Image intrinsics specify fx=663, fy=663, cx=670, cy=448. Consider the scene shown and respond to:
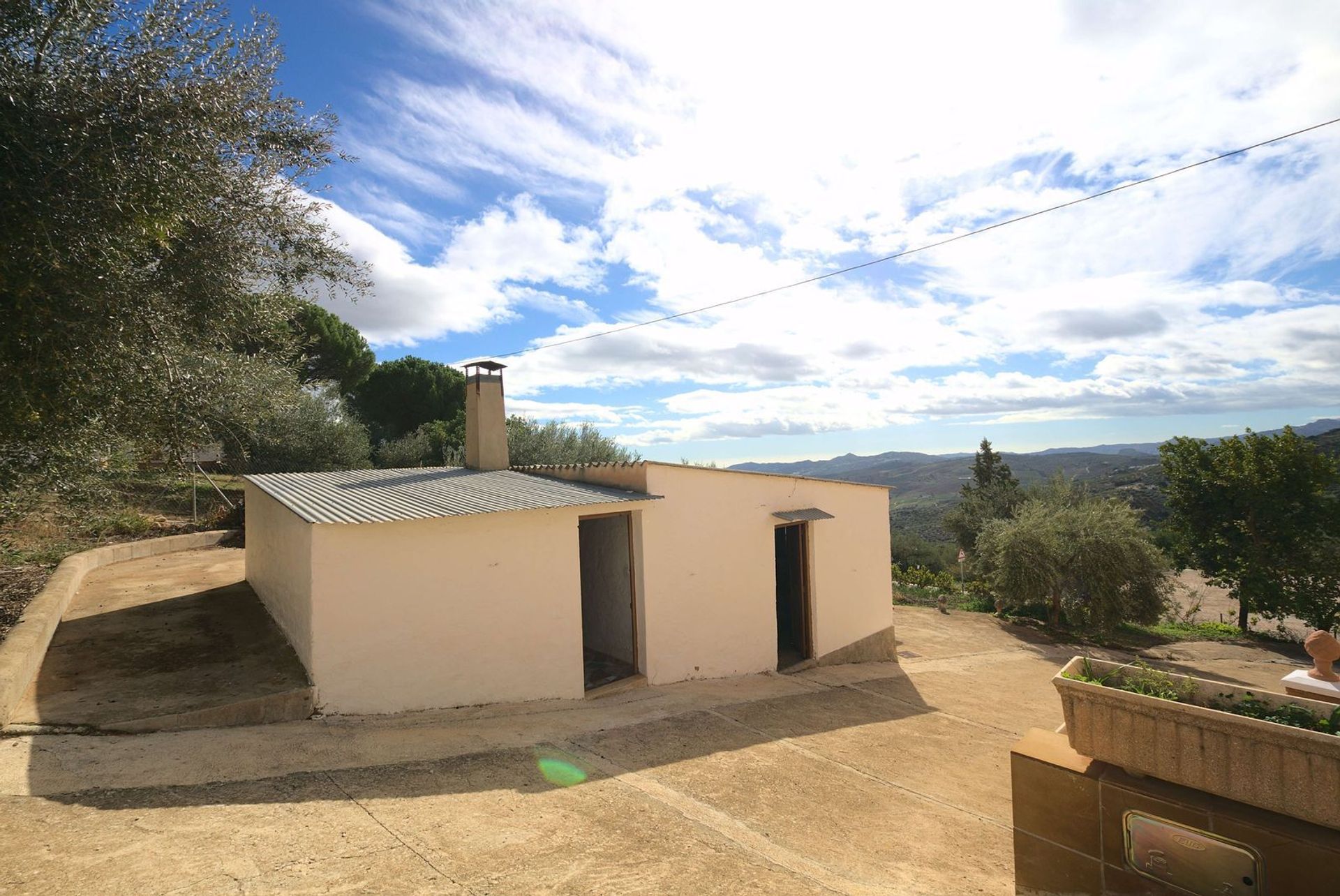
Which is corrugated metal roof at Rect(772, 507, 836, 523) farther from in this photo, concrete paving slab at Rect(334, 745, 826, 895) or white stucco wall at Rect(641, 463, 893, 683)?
concrete paving slab at Rect(334, 745, 826, 895)

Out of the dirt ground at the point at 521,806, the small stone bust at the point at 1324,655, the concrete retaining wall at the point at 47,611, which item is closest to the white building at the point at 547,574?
the dirt ground at the point at 521,806

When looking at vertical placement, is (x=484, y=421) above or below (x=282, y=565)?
above

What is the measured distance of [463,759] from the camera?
19.0ft

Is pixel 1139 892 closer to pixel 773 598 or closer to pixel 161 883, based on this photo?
pixel 161 883

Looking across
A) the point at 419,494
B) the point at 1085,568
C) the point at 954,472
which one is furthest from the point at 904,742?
the point at 954,472

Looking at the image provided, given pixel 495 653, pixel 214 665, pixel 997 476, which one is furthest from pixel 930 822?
pixel 997 476

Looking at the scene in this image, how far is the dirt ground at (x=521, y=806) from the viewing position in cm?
368

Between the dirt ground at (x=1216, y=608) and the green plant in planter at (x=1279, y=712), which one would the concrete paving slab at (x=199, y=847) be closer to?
the green plant in planter at (x=1279, y=712)

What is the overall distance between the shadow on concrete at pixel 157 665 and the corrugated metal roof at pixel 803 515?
7306mm

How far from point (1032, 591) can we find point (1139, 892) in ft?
57.6

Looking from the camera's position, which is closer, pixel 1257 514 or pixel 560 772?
pixel 560 772

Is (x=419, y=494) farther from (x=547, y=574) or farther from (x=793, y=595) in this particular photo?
(x=793, y=595)

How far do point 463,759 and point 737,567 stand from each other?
18.9 feet

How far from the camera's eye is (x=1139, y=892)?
355 centimetres
